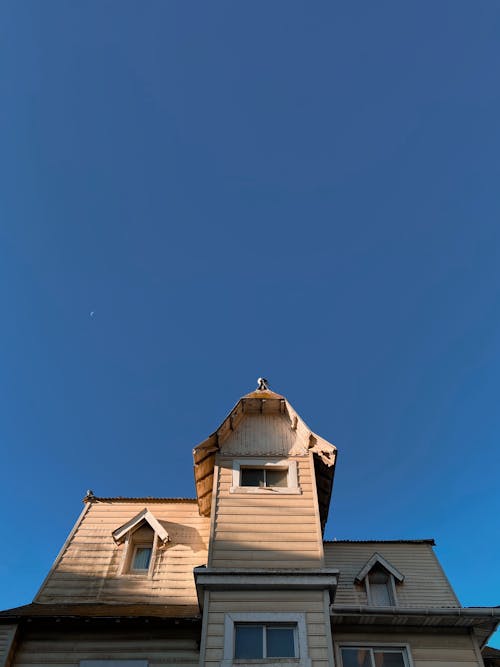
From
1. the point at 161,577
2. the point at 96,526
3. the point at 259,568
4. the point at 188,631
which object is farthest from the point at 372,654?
the point at 96,526

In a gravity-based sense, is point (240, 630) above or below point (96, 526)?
below

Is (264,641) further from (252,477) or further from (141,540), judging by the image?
(141,540)

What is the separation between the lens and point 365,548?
17469 mm

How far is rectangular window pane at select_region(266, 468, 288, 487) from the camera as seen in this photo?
1608cm

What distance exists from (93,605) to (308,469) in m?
7.99

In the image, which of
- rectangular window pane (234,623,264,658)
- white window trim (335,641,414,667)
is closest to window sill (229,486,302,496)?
rectangular window pane (234,623,264,658)

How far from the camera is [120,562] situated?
1625cm

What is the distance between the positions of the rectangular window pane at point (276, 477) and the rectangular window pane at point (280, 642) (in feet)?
14.8

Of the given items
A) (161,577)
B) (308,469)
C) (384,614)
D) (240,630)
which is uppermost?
(308,469)

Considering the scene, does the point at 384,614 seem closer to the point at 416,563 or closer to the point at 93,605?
the point at 416,563

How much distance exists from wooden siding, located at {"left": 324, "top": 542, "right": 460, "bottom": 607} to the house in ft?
0.14

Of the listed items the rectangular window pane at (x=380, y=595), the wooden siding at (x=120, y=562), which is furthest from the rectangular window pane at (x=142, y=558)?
the rectangular window pane at (x=380, y=595)

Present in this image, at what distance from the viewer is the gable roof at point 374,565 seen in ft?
52.0

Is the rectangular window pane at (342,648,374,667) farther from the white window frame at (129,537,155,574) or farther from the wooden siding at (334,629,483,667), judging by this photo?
the white window frame at (129,537,155,574)
